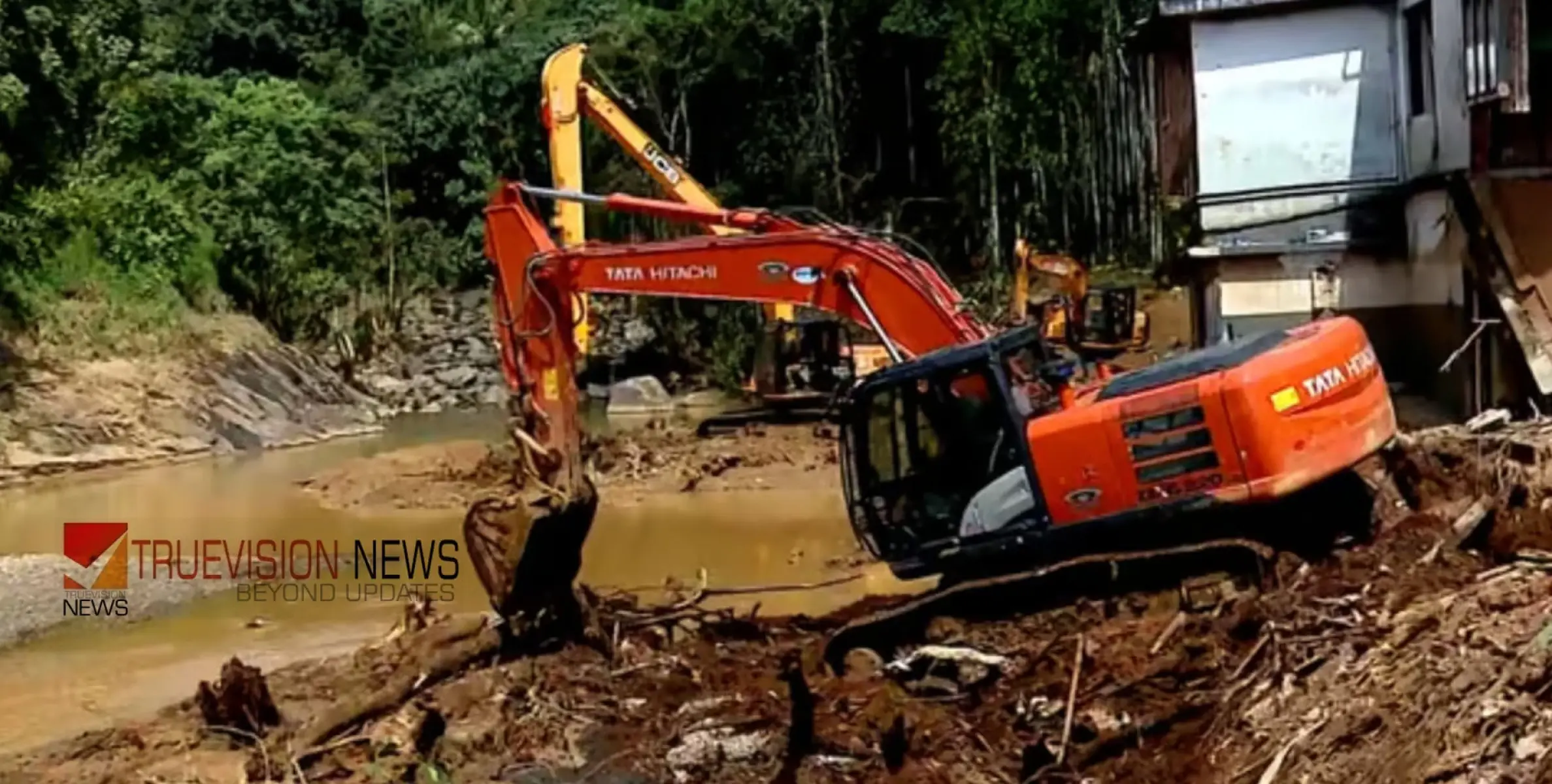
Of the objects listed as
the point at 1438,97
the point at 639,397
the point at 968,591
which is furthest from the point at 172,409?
the point at 968,591

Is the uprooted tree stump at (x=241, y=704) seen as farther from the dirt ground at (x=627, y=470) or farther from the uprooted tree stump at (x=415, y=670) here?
the dirt ground at (x=627, y=470)

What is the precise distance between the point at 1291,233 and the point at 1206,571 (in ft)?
40.0

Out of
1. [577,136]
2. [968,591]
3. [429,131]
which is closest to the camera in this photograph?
[968,591]

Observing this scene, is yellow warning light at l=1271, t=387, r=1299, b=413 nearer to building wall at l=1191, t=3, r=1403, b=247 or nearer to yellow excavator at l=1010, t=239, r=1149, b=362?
building wall at l=1191, t=3, r=1403, b=247

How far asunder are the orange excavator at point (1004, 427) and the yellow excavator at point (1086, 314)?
14825 millimetres

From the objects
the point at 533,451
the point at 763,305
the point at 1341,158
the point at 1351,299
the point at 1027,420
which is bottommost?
the point at 533,451

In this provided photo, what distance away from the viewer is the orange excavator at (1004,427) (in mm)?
9359

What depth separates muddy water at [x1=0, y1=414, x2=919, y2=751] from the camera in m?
12.1

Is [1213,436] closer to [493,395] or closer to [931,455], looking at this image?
[931,455]

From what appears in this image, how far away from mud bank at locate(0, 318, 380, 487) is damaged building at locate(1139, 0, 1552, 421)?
16.8m

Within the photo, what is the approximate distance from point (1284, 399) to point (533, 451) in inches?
208

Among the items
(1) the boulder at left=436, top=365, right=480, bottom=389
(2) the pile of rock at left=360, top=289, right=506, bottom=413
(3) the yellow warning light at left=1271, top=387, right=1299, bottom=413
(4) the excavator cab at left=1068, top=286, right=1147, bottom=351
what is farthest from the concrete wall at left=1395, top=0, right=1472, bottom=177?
(1) the boulder at left=436, top=365, right=480, bottom=389

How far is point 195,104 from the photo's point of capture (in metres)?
37.4

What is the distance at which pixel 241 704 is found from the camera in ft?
31.9
